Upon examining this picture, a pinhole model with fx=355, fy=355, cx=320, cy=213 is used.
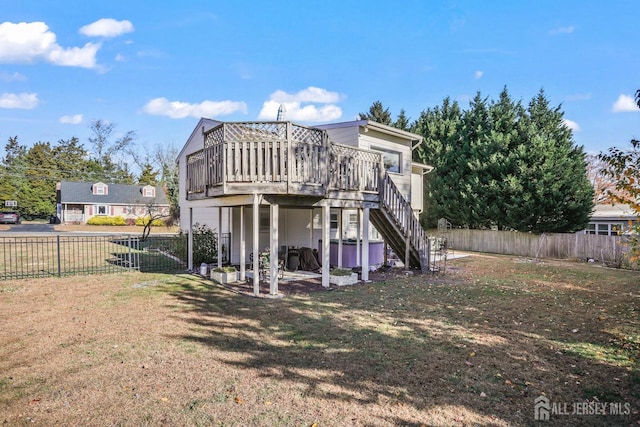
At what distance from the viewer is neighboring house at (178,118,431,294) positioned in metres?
8.48

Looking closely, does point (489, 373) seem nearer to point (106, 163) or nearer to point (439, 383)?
point (439, 383)

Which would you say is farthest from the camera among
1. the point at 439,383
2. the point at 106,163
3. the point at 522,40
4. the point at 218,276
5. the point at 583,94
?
the point at 106,163

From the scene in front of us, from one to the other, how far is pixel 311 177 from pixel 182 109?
41.1 meters

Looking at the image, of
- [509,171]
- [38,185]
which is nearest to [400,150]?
[509,171]

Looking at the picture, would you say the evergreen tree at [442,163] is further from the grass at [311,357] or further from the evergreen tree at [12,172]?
the evergreen tree at [12,172]

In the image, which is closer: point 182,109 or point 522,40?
point 522,40

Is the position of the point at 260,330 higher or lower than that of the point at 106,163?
lower

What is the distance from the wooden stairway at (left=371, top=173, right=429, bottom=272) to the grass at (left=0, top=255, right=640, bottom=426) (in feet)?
10.2

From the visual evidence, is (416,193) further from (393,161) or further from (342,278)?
(342,278)

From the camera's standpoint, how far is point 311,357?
190 inches

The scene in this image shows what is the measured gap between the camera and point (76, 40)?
1919 centimetres

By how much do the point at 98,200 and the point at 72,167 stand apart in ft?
53.0

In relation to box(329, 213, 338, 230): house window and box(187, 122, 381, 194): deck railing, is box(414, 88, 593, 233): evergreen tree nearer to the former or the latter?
box(329, 213, 338, 230): house window

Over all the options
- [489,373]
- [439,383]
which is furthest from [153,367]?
[489,373]
